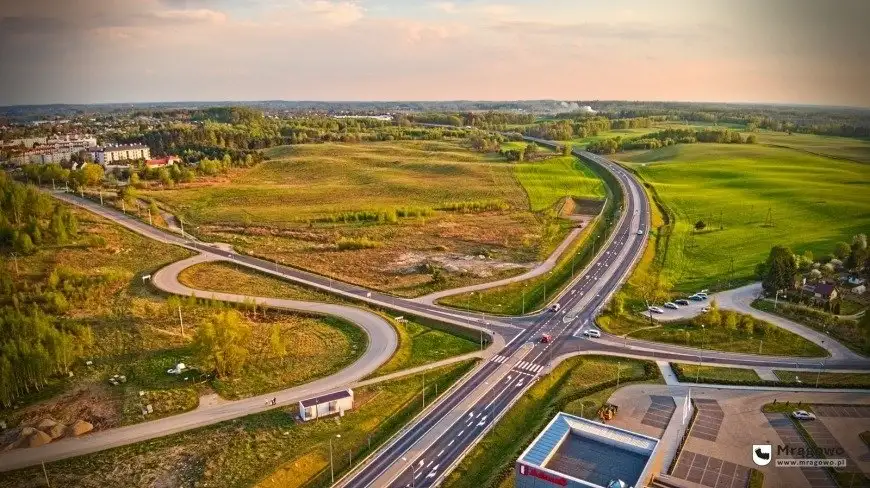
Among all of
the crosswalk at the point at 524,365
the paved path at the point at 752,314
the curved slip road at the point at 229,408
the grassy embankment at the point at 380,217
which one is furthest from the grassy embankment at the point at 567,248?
the paved path at the point at 752,314

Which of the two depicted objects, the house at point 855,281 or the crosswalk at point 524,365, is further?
the house at point 855,281

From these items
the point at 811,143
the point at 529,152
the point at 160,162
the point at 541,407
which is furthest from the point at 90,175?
the point at 811,143

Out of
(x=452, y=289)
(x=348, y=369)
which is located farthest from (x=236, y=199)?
(x=348, y=369)

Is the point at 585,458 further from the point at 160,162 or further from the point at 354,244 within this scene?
the point at 160,162

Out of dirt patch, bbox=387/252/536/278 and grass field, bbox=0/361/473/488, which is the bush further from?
grass field, bbox=0/361/473/488

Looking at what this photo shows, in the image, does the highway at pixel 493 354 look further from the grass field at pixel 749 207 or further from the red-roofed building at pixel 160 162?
the red-roofed building at pixel 160 162
